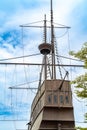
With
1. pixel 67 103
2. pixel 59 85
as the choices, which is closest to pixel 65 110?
pixel 67 103

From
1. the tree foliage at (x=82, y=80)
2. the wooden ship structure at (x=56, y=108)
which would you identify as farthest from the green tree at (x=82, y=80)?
the wooden ship structure at (x=56, y=108)

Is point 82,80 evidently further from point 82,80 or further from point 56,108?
point 56,108

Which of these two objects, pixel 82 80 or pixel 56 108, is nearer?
pixel 82 80

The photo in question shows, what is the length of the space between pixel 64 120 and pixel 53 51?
341 inches

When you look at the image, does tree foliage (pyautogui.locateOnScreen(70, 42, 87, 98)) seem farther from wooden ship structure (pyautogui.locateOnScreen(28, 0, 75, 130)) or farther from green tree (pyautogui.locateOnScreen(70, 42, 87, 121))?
wooden ship structure (pyautogui.locateOnScreen(28, 0, 75, 130))

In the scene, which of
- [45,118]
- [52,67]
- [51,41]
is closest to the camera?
[45,118]

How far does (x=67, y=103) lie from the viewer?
2328 cm

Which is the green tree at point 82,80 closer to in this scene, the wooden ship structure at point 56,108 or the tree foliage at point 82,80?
the tree foliage at point 82,80

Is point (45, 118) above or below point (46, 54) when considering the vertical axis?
below

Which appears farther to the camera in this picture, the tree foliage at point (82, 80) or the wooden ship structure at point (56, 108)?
the wooden ship structure at point (56, 108)

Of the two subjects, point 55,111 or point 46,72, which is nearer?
point 55,111

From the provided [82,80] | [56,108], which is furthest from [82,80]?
[56,108]

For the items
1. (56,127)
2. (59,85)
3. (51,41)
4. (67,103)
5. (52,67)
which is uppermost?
(51,41)

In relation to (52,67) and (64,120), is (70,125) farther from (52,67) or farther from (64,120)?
(52,67)
